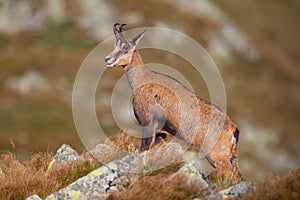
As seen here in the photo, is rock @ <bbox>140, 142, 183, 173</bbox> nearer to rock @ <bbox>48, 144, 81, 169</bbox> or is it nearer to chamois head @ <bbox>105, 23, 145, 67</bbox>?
rock @ <bbox>48, 144, 81, 169</bbox>

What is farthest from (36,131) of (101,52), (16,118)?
(101,52)

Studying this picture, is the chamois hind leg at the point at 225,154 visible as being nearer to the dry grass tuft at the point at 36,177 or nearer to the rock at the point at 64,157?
the dry grass tuft at the point at 36,177

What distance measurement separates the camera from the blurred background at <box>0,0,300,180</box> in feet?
292

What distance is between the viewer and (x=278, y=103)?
118 metres

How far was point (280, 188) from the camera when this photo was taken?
13.6m

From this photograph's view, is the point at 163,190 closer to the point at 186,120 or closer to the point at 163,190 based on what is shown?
the point at 163,190

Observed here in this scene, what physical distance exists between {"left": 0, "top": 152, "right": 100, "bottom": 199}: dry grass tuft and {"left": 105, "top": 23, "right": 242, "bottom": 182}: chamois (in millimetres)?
1776

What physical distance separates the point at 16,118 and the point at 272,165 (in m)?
36.3

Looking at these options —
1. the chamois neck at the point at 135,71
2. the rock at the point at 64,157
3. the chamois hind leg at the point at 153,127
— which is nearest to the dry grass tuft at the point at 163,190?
the chamois hind leg at the point at 153,127

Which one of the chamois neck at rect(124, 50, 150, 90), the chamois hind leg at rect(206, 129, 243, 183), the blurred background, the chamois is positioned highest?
the blurred background

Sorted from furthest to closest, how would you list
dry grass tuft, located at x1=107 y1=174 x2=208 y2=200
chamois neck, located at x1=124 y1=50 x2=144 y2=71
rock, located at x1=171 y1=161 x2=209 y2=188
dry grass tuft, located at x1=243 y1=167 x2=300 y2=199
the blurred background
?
1. the blurred background
2. chamois neck, located at x1=124 y1=50 x2=144 y2=71
3. rock, located at x1=171 y1=161 x2=209 y2=188
4. dry grass tuft, located at x1=107 y1=174 x2=208 y2=200
5. dry grass tuft, located at x1=243 y1=167 x2=300 y2=199

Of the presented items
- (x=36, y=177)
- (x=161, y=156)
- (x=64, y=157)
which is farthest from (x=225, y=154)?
(x=36, y=177)

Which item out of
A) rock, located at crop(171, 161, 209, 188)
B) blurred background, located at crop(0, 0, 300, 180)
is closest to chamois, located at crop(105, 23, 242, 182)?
rock, located at crop(171, 161, 209, 188)

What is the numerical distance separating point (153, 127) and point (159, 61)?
288ft
